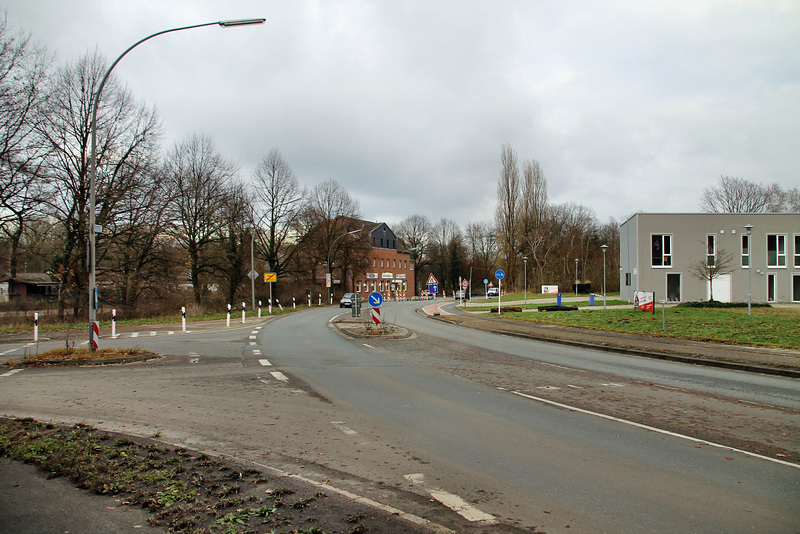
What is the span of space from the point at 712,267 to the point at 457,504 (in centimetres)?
3761

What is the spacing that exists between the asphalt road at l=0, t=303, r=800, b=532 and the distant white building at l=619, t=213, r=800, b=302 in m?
33.1

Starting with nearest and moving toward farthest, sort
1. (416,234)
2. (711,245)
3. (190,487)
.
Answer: (190,487), (711,245), (416,234)

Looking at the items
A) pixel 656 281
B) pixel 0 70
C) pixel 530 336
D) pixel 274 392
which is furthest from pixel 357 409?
pixel 656 281

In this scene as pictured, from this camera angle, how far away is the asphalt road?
438cm

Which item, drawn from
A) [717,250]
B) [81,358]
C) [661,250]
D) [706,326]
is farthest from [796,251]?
[81,358]

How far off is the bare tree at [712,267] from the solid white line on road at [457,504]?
36163 mm

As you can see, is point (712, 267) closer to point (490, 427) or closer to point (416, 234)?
point (490, 427)

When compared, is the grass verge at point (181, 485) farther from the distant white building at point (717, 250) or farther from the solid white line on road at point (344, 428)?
the distant white building at point (717, 250)

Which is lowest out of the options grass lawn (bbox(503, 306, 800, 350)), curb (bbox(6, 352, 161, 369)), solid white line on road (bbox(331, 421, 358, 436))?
grass lawn (bbox(503, 306, 800, 350))

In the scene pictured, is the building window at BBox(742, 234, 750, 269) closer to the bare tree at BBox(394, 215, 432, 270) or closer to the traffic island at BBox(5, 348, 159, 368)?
the traffic island at BBox(5, 348, 159, 368)

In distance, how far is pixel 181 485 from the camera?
4.50m

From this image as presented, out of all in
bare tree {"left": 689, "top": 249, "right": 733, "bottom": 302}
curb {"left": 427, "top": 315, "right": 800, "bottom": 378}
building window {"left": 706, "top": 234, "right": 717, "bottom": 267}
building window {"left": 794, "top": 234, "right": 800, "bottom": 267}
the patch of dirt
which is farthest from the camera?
building window {"left": 706, "top": 234, "right": 717, "bottom": 267}

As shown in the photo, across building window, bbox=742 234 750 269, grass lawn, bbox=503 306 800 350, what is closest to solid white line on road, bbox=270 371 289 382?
grass lawn, bbox=503 306 800 350

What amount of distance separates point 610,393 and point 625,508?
5.59 m
